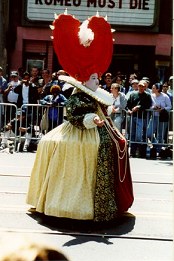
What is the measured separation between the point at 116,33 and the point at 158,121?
9782 mm

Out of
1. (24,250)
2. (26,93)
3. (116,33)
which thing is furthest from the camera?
(116,33)

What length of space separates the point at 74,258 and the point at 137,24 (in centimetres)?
1612

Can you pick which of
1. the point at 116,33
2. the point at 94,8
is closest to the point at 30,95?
the point at 94,8

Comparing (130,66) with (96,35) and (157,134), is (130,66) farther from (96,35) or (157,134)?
(96,35)

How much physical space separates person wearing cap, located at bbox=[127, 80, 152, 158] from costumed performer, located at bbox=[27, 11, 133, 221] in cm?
521

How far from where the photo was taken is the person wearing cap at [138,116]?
10719 mm

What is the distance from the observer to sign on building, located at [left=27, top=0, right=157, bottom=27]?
1919 centimetres

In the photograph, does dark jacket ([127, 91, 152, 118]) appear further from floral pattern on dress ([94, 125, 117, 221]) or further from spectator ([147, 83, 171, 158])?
floral pattern on dress ([94, 125, 117, 221])

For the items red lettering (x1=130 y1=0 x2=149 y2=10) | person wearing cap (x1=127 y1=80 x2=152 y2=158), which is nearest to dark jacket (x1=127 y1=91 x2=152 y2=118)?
person wearing cap (x1=127 y1=80 x2=152 y2=158)

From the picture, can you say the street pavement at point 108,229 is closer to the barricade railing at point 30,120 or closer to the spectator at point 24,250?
the spectator at point 24,250

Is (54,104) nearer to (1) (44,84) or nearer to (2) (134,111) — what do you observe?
(2) (134,111)

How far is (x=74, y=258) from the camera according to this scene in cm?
430

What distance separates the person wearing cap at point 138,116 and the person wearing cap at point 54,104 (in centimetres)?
131

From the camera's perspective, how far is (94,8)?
19328 millimetres
